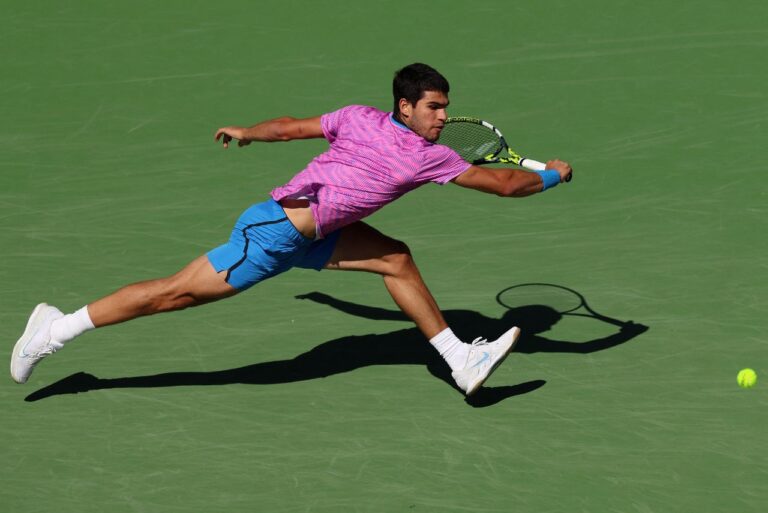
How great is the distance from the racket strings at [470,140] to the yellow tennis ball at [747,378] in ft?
6.51

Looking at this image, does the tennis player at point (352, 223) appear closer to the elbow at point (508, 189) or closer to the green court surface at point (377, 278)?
the elbow at point (508, 189)

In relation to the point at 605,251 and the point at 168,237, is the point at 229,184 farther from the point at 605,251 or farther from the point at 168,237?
the point at 605,251

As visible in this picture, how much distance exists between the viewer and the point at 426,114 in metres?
7.55

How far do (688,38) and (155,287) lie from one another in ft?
20.8

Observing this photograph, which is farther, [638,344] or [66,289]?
[66,289]

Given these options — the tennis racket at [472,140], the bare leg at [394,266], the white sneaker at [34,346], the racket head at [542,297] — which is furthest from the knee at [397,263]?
the white sneaker at [34,346]

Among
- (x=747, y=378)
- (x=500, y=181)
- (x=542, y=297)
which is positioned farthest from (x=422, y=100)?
(x=747, y=378)

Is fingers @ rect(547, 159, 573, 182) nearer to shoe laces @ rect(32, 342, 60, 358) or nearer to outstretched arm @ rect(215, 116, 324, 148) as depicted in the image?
outstretched arm @ rect(215, 116, 324, 148)

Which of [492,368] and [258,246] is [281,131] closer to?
[258,246]

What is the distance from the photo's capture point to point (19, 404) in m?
7.82

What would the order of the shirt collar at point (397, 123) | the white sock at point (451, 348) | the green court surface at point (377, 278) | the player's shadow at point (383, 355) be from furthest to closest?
the player's shadow at point (383, 355)
the white sock at point (451, 348)
the shirt collar at point (397, 123)
the green court surface at point (377, 278)

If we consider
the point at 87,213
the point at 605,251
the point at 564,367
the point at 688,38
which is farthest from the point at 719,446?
the point at 688,38

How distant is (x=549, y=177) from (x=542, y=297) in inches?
58.3

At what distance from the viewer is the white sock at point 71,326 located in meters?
7.76
